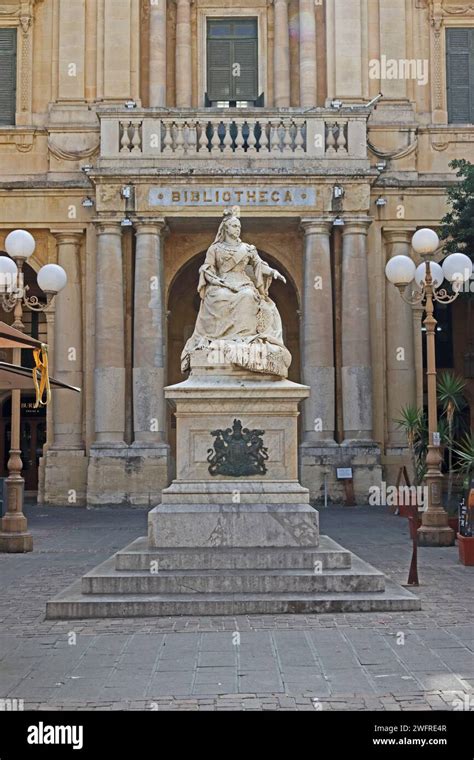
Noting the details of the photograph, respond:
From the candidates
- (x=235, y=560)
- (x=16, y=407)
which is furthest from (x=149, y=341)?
(x=235, y=560)

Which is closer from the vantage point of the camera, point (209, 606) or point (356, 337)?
point (209, 606)

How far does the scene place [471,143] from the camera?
85.2ft

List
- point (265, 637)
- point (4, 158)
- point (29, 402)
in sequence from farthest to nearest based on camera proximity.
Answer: point (29, 402)
point (4, 158)
point (265, 637)

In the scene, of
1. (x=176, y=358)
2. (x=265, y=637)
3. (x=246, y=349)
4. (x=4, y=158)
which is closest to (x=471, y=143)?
(x=176, y=358)

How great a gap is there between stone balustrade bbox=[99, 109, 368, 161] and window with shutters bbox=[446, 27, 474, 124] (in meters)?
3.72

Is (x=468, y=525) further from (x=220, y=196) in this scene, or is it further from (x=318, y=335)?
(x=220, y=196)

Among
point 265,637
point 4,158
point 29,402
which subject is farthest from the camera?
point 29,402

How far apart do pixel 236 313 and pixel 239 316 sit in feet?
0.17

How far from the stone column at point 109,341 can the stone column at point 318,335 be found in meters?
4.40

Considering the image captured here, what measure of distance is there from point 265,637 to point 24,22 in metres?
22.2

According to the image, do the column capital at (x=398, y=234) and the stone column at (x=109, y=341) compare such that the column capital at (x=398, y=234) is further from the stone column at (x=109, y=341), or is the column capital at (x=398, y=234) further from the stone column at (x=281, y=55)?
the stone column at (x=109, y=341)

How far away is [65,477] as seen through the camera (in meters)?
24.0

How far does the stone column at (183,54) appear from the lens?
26.5 meters

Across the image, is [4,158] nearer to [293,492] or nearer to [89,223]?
[89,223]
